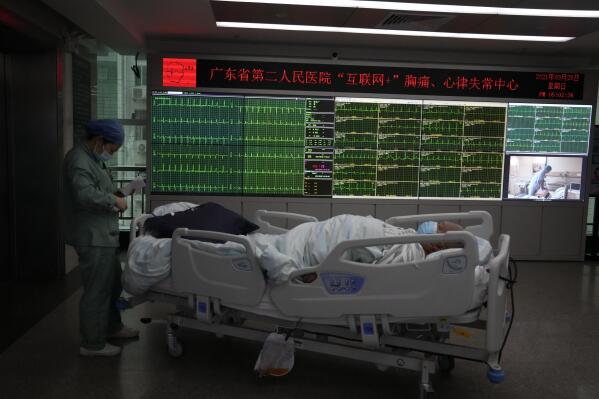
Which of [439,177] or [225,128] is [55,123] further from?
[439,177]

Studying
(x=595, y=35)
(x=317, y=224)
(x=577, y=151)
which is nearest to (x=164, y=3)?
(x=317, y=224)

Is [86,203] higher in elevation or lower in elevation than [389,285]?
higher

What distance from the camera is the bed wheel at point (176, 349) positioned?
3.33 m

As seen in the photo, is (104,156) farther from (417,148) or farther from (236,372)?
(417,148)

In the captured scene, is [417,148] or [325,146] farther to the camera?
[417,148]

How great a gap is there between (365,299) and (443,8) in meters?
2.99

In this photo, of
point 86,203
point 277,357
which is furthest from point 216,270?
point 86,203

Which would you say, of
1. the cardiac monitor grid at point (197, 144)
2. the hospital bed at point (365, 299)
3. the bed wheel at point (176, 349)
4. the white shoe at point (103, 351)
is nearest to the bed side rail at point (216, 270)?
the hospital bed at point (365, 299)

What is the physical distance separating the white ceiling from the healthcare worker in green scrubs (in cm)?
137

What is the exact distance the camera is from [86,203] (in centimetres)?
324

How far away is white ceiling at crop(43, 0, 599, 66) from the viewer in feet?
15.1

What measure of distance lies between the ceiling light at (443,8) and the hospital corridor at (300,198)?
24mm

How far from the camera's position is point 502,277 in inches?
105

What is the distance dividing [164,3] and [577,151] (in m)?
4.82
